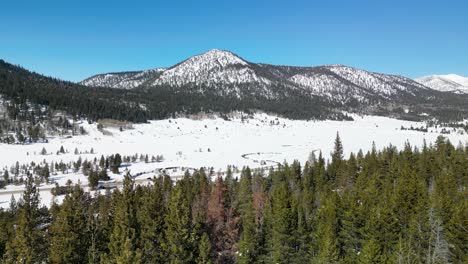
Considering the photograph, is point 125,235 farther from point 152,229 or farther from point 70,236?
→ point 70,236

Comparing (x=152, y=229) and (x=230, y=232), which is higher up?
(x=152, y=229)

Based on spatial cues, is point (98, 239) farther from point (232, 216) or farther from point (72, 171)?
point (72, 171)

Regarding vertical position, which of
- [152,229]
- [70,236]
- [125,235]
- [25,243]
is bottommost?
[152,229]

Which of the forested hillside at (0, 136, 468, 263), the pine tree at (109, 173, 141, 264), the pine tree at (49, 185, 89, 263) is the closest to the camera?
the pine tree at (109, 173, 141, 264)

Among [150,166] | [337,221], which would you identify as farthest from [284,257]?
[150,166]

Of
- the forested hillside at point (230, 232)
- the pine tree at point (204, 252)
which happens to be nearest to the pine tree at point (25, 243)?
the forested hillside at point (230, 232)

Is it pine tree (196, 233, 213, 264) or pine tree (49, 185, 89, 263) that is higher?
pine tree (49, 185, 89, 263)

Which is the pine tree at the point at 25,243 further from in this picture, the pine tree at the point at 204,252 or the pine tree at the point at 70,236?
the pine tree at the point at 204,252

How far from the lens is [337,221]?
53469mm

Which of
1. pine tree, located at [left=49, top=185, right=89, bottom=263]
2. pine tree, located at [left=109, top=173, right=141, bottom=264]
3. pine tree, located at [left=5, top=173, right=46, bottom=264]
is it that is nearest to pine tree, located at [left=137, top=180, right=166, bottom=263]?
pine tree, located at [left=109, top=173, right=141, bottom=264]

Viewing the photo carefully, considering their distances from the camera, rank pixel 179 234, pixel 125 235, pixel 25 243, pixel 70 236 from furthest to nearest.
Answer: pixel 179 234 < pixel 125 235 < pixel 70 236 < pixel 25 243

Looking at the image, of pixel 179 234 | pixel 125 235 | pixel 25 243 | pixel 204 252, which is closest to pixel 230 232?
pixel 204 252

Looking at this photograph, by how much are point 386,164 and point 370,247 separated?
75.3 meters

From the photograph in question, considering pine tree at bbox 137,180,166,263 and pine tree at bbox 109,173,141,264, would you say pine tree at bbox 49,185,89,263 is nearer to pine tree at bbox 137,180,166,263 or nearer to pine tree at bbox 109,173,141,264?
pine tree at bbox 109,173,141,264
